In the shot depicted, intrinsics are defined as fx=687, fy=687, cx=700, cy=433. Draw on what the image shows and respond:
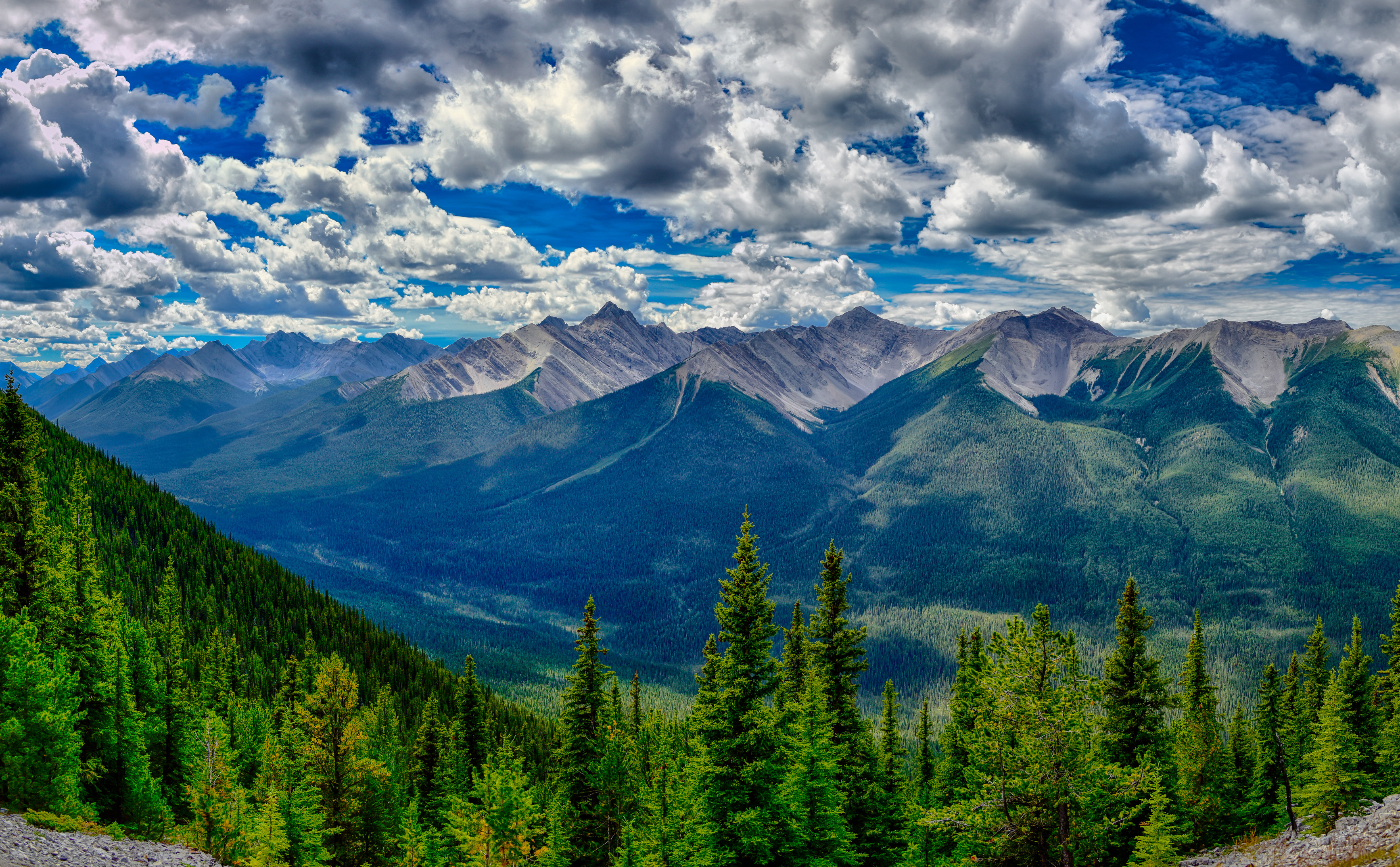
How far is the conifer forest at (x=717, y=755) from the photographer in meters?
23.7

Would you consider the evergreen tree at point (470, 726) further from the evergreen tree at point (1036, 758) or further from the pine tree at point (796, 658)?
the evergreen tree at point (1036, 758)

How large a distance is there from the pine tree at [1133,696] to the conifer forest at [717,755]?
12cm

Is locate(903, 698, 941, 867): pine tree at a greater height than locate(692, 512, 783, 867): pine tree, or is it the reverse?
locate(692, 512, 783, 867): pine tree

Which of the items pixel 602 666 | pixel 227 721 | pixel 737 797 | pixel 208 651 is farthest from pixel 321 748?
pixel 208 651

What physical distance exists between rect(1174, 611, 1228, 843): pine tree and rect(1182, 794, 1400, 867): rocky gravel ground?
5.71 meters

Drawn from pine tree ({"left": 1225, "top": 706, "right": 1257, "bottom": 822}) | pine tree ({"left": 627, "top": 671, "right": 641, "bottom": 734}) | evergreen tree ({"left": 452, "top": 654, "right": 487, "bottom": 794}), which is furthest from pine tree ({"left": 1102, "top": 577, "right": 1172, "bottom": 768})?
evergreen tree ({"left": 452, "top": 654, "right": 487, "bottom": 794})

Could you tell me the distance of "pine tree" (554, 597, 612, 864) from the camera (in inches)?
1458

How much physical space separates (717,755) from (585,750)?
15.3m

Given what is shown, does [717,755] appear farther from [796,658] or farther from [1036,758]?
[796,658]

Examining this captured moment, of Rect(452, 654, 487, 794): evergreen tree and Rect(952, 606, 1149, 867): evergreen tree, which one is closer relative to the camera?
Rect(952, 606, 1149, 867): evergreen tree

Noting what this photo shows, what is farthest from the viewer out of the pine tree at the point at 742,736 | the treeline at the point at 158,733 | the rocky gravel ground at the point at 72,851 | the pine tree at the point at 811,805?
the treeline at the point at 158,733

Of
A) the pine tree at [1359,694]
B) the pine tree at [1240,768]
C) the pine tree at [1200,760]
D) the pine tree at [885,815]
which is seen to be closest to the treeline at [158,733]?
the pine tree at [885,815]

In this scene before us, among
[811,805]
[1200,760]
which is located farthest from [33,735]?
[1200,760]

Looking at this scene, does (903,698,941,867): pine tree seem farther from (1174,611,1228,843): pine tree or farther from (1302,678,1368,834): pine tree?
(1302,678,1368,834): pine tree
